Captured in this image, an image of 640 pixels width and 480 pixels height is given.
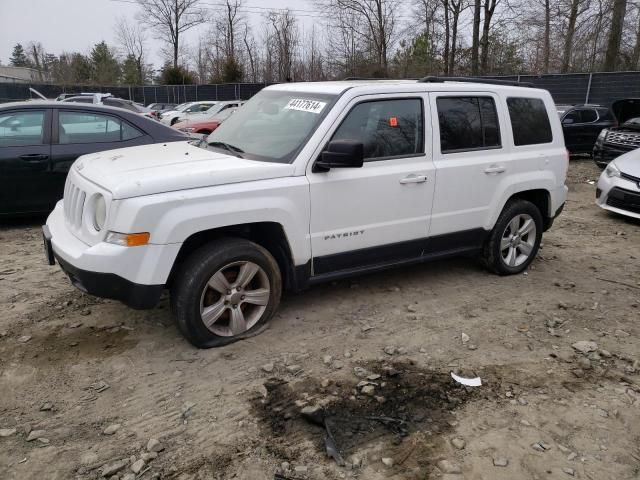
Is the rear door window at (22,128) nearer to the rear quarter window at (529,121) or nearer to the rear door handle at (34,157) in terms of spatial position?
the rear door handle at (34,157)

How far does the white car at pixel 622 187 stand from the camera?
756cm

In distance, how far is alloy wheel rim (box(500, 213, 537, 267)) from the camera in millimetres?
5273

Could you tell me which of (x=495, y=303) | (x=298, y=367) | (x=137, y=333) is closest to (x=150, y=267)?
(x=137, y=333)

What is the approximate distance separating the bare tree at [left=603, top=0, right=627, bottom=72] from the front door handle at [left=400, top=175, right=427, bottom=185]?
25502 millimetres

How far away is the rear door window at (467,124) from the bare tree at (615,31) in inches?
968

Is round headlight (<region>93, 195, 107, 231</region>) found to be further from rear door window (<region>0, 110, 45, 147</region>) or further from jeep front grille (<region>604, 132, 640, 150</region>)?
jeep front grille (<region>604, 132, 640, 150</region>)

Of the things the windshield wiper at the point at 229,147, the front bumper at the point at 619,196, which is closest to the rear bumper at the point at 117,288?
the windshield wiper at the point at 229,147

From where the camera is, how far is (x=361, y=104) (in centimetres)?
417

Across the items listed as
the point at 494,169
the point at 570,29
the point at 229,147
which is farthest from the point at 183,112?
the point at 570,29

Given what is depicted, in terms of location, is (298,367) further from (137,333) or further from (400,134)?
(400,134)

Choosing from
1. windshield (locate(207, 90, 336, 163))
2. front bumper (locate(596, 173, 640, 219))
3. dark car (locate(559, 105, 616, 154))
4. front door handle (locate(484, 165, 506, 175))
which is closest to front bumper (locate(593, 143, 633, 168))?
dark car (locate(559, 105, 616, 154))

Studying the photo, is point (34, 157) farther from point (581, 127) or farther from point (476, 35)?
point (476, 35)

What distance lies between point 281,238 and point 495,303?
6.92ft

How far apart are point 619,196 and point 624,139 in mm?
4383
